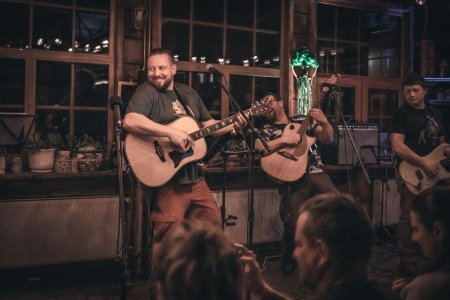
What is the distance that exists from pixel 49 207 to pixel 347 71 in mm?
4047

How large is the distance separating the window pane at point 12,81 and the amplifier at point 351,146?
3268 millimetres

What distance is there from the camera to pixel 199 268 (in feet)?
4.02

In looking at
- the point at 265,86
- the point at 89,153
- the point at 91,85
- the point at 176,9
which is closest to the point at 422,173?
the point at 265,86

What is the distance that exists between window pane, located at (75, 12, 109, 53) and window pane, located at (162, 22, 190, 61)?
1.94 ft

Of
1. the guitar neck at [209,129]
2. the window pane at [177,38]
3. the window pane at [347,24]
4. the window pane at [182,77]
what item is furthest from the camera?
the window pane at [347,24]

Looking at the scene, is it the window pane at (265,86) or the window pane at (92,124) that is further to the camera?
the window pane at (265,86)

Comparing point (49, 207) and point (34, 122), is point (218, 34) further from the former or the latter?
point (49, 207)

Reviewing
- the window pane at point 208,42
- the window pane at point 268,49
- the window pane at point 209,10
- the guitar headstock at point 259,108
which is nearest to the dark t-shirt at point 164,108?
the guitar headstock at point 259,108

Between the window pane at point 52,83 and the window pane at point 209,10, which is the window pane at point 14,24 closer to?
the window pane at point 52,83

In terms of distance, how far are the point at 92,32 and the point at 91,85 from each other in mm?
493

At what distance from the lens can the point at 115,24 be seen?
4719mm

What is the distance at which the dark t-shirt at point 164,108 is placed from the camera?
371 centimetres

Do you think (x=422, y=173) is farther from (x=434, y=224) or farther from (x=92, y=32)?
(x=92, y=32)

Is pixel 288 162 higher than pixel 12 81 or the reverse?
the reverse
